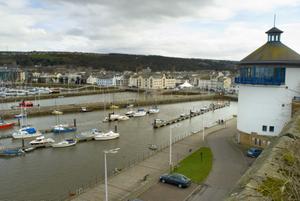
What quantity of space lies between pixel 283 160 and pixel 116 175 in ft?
42.0

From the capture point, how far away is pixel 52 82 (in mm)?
130000

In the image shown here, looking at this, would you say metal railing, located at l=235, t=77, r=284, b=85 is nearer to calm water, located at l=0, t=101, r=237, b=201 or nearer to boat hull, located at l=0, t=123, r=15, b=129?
calm water, located at l=0, t=101, r=237, b=201

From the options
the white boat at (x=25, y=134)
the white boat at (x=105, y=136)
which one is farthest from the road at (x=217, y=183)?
the white boat at (x=25, y=134)

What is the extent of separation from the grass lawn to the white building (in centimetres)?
476

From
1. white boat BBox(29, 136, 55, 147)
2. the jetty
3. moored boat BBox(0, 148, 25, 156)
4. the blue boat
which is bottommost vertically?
moored boat BBox(0, 148, 25, 156)

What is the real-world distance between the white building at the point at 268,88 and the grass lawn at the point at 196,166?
4765 millimetres

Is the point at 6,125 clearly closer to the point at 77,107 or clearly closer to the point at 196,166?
the point at 77,107

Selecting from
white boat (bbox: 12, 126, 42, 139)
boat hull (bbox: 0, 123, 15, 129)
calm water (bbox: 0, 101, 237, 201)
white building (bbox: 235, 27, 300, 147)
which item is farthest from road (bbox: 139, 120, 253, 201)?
Result: boat hull (bbox: 0, 123, 15, 129)

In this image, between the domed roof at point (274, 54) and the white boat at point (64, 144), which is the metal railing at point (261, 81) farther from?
the white boat at point (64, 144)

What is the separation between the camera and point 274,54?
2327 centimetres

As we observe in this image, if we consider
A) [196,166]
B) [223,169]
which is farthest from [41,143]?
[223,169]

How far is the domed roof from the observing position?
2258 centimetres

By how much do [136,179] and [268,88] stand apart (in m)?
13.4

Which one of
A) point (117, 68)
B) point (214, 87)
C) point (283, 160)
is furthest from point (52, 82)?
point (283, 160)
